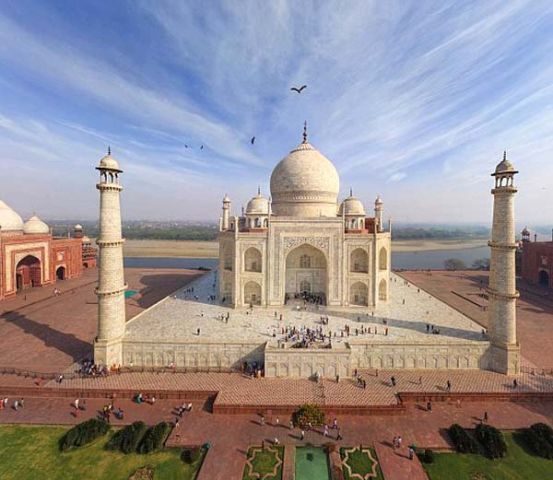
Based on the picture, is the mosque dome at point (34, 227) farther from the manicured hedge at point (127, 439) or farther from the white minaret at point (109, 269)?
the manicured hedge at point (127, 439)

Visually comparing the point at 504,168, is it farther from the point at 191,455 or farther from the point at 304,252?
the point at 191,455

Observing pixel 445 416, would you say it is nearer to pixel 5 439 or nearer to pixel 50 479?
pixel 50 479

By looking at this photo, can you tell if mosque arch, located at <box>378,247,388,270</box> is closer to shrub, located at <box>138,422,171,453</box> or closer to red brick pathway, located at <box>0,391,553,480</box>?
red brick pathway, located at <box>0,391,553,480</box>

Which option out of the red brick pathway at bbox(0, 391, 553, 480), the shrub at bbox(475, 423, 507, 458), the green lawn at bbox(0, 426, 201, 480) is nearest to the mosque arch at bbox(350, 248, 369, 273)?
the red brick pathway at bbox(0, 391, 553, 480)

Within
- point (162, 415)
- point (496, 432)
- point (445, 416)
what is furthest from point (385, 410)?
point (162, 415)

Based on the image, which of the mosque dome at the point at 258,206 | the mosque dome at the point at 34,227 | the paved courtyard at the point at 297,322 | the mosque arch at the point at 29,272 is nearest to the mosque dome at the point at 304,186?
the mosque dome at the point at 258,206

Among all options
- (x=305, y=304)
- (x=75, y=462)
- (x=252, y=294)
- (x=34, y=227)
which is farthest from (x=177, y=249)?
(x=75, y=462)
